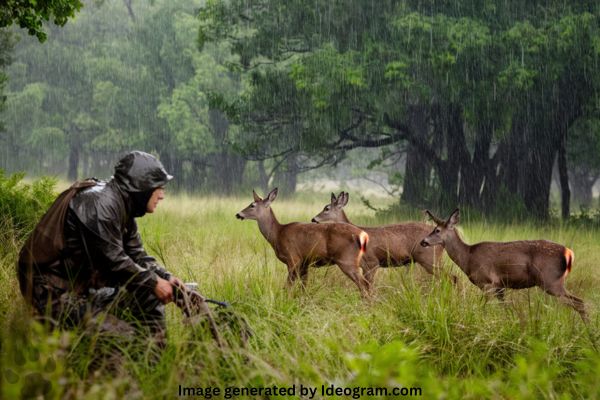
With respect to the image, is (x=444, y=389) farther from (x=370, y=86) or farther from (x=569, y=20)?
(x=370, y=86)

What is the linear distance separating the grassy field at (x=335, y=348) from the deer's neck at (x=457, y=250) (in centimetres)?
23

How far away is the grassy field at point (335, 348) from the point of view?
13.2ft

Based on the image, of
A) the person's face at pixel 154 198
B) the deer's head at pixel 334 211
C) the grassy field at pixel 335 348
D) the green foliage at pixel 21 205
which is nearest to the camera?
the grassy field at pixel 335 348

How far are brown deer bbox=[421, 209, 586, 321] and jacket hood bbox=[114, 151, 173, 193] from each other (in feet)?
13.2

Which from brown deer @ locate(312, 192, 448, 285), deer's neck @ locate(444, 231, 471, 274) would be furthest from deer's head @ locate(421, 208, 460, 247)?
brown deer @ locate(312, 192, 448, 285)

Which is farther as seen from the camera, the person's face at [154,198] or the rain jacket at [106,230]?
the person's face at [154,198]

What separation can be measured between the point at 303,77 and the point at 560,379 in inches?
557

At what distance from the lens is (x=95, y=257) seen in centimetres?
484

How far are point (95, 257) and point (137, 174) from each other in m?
0.57

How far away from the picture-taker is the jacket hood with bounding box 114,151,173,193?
5.01m

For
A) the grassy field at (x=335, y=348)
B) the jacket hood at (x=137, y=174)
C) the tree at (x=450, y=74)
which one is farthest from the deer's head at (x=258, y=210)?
A: the tree at (x=450, y=74)

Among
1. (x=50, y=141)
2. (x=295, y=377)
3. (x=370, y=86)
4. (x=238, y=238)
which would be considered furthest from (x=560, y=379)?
(x=50, y=141)

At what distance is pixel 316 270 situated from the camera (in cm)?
935

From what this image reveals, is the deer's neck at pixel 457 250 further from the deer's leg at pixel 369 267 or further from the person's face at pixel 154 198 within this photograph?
the person's face at pixel 154 198
